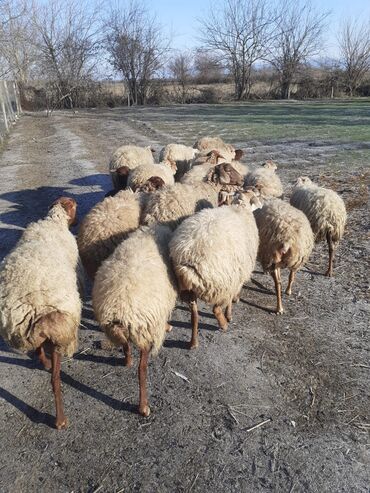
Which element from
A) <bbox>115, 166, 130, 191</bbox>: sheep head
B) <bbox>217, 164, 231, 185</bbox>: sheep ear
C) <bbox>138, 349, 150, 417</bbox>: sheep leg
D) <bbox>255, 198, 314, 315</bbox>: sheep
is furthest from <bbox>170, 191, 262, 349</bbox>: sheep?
<bbox>115, 166, 130, 191</bbox>: sheep head

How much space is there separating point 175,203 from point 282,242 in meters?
1.32

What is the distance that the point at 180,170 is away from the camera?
890 centimetres

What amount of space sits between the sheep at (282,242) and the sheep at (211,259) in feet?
1.68

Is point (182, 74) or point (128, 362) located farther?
point (182, 74)

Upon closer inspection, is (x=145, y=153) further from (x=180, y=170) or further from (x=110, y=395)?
(x=110, y=395)

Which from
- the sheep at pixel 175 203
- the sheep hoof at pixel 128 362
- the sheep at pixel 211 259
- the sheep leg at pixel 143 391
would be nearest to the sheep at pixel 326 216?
the sheep at pixel 175 203

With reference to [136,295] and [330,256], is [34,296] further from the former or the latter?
[330,256]

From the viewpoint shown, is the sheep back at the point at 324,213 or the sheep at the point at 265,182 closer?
the sheep back at the point at 324,213

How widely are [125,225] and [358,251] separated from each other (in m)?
3.45

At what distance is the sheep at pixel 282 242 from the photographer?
15.2 feet

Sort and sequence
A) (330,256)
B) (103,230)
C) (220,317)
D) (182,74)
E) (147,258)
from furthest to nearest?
(182,74)
(330,256)
(103,230)
(220,317)
(147,258)

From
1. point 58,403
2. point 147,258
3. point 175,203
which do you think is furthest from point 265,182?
point 58,403

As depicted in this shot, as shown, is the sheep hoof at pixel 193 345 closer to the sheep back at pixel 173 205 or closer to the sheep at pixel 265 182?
the sheep back at pixel 173 205

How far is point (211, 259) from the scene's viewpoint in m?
3.72
